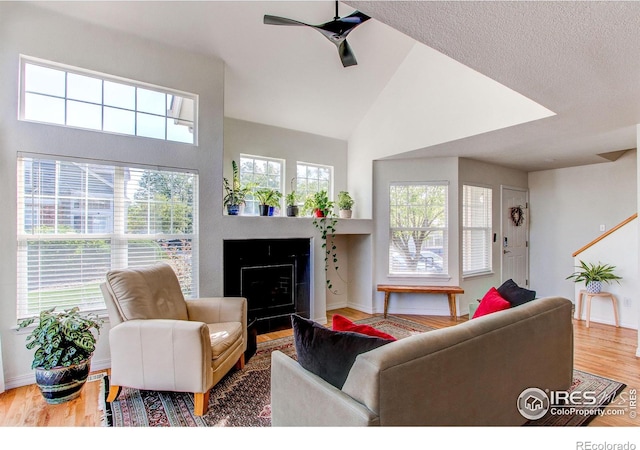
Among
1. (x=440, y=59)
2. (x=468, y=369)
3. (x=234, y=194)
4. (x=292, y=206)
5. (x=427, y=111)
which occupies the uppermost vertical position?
(x=440, y=59)

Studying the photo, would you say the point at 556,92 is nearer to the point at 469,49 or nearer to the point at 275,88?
the point at 469,49

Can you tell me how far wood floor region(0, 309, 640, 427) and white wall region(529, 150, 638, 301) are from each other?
1.56 meters

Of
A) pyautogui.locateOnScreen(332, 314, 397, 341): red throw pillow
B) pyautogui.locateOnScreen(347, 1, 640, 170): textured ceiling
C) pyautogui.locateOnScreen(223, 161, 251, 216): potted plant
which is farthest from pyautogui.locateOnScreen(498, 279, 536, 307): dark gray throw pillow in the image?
pyautogui.locateOnScreen(223, 161, 251, 216): potted plant

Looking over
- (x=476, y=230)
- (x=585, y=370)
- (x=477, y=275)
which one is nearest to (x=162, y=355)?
(x=585, y=370)

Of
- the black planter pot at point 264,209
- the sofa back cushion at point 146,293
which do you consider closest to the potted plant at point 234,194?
the black planter pot at point 264,209

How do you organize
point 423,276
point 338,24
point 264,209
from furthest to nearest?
1. point 423,276
2. point 264,209
3. point 338,24

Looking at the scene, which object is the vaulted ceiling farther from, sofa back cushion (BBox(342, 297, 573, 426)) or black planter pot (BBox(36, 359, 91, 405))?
black planter pot (BBox(36, 359, 91, 405))

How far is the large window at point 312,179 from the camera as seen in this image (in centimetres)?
485

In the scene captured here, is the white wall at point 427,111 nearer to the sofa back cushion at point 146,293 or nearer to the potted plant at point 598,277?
the potted plant at point 598,277

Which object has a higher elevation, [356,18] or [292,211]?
[356,18]

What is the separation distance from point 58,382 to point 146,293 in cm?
78

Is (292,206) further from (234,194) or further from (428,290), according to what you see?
(428,290)

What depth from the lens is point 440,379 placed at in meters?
1.37

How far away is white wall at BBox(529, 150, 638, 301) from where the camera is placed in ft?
16.3
